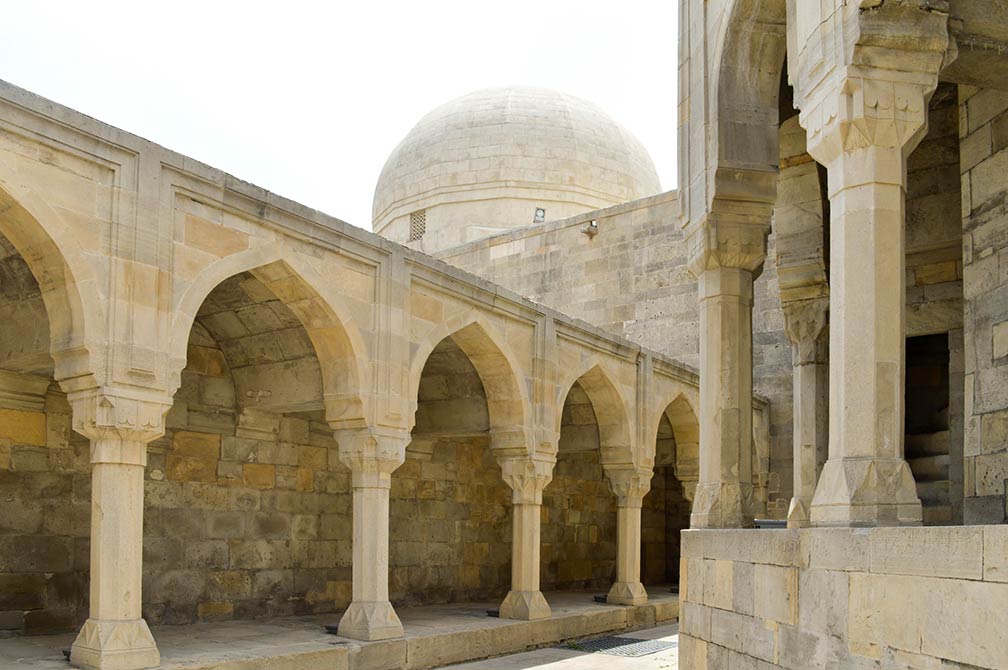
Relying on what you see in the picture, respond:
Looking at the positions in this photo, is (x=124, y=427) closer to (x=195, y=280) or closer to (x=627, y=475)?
(x=195, y=280)

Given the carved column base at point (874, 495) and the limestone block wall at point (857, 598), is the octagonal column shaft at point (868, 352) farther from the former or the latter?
the limestone block wall at point (857, 598)

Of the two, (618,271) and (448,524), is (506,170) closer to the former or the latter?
(618,271)

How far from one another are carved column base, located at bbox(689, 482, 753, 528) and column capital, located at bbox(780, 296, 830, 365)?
2.48 meters

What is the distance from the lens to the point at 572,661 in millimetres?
10070

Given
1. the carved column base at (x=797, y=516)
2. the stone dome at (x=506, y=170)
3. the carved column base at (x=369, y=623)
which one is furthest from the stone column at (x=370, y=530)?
the stone dome at (x=506, y=170)

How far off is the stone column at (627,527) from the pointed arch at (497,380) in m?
2.49

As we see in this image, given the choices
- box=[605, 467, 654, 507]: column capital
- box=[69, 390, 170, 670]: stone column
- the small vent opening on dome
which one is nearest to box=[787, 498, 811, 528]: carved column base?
box=[69, 390, 170, 670]: stone column

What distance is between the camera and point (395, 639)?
9.09 meters

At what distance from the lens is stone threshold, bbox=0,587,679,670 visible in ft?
25.0

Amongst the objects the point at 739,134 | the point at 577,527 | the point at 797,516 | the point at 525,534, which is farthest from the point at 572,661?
the point at 577,527

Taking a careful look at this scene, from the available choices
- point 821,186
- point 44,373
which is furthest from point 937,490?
point 44,373

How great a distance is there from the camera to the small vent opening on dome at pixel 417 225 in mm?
23812

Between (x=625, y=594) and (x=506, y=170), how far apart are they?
473 inches

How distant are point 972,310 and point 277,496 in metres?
7.01
